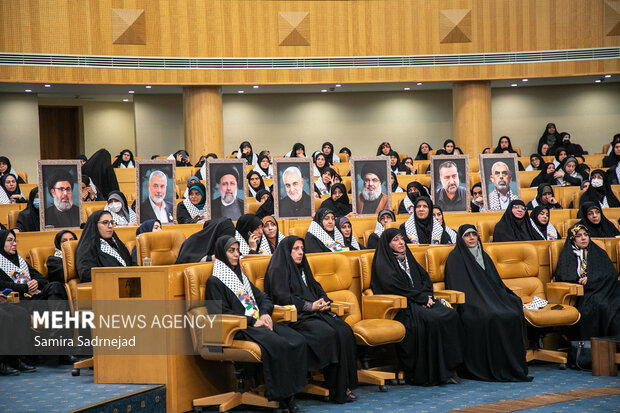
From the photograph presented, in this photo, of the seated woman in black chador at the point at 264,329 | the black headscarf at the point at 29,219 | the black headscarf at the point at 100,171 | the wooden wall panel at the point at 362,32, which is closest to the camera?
the seated woman in black chador at the point at 264,329

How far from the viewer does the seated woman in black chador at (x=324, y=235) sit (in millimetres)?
7293

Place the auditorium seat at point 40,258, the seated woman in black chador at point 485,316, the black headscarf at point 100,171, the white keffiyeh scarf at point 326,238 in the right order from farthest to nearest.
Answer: the black headscarf at point 100,171 → the white keffiyeh scarf at point 326,238 → the auditorium seat at point 40,258 → the seated woman in black chador at point 485,316

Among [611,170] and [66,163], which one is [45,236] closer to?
[66,163]

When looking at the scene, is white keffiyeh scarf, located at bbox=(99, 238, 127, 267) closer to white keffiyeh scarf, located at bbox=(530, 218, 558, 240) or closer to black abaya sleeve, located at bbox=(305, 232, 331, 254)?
black abaya sleeve, located at bbox=(305, 232, 331, 254)

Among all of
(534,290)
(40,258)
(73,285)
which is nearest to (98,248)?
(73,285)

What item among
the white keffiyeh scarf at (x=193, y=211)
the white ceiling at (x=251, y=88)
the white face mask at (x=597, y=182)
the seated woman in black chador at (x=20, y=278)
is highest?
the white ceiling at (x=251, y=88)

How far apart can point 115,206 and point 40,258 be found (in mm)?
1851

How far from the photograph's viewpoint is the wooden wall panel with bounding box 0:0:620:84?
14094 mm

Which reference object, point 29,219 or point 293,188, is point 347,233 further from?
point 29,219

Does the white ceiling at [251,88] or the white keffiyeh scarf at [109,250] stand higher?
the white ceiling at [251,88]

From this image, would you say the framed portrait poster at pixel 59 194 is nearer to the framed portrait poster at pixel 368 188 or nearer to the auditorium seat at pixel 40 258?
the auditorium seat at pixel 40 258

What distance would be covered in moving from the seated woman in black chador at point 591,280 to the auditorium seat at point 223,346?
3.18m

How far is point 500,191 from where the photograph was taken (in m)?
9.06

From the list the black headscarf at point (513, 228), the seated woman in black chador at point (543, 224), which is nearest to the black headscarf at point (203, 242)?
the black headscarf at point (513, 228)
